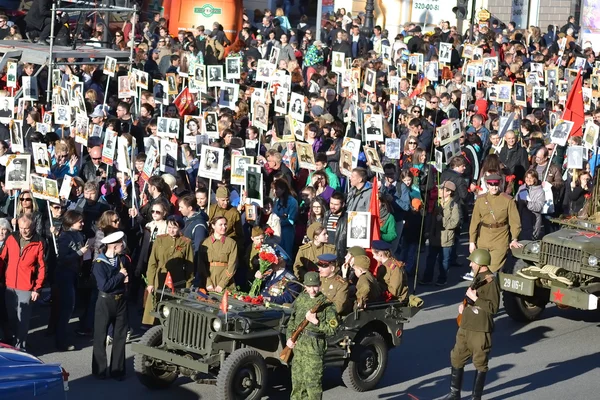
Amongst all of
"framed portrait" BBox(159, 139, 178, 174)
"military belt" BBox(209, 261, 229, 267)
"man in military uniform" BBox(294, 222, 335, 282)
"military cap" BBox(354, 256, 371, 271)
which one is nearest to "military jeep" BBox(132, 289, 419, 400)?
"military cap" BBox(354, 256, 371, 271)

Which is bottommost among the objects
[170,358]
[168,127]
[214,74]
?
[170,358]

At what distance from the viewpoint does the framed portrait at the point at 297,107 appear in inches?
785

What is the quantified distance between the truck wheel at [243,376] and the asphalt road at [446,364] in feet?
2.19

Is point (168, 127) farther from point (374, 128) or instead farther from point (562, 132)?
point (562, 132)

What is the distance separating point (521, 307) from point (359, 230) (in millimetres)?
2366

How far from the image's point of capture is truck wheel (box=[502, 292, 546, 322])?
14812 mm

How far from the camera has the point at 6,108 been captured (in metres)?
19.7

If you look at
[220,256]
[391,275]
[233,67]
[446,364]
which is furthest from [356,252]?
[233,67]

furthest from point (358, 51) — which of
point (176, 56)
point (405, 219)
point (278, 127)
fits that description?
point (405, 219)

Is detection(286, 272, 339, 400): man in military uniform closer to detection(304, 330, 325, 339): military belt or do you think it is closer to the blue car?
detection(304, 330, 325, 339): military belt

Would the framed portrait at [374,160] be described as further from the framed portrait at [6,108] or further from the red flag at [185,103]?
the framed portrait at [6,108]

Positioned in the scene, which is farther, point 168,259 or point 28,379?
point 168,259

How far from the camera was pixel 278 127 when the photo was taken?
20.5 meters

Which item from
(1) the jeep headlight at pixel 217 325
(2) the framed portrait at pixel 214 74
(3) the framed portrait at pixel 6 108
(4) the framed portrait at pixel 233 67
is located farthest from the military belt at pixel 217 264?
(4) the framed portrait at pixel 233 67
